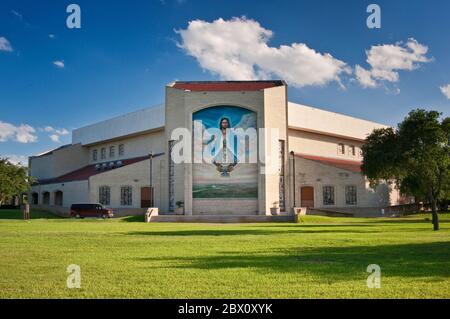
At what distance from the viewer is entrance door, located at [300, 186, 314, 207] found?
54375 millimetres

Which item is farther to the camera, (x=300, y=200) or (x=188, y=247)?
(x=300, y=200)

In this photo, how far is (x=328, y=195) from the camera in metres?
54.2

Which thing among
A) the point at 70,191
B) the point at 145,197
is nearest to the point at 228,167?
the point at 145,197

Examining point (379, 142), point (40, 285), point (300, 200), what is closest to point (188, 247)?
point (40, 285)

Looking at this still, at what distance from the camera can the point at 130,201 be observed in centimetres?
5506

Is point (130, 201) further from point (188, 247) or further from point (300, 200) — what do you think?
point (188, 247)

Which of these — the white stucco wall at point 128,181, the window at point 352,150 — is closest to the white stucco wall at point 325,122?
the window at point 352,150

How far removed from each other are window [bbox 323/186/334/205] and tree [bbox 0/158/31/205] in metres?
35.9

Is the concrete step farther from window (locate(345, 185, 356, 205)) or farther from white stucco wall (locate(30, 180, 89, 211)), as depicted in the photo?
white stucco wall (locate(30, 180, 89, 211))

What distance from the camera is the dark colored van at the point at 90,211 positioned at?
49062mm

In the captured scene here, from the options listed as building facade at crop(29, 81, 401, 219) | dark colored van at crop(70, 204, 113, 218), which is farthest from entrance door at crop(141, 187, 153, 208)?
dark colored van at crop(70, 204, 113, 218)

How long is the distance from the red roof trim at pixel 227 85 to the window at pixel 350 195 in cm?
1448
